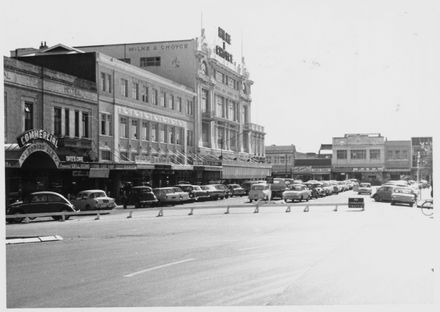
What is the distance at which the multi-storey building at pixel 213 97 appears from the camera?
5647cm

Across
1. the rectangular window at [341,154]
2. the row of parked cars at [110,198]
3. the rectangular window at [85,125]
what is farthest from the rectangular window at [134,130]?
the rectangular window at [341,154]

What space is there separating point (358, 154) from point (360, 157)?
1.90 feet

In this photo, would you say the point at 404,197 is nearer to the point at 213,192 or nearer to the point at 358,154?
the point at 213,192

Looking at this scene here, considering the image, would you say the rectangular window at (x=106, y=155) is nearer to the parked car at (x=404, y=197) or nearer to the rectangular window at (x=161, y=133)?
the rectangular window at (x=161, y=133)

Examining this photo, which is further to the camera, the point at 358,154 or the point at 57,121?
the point at 358,154

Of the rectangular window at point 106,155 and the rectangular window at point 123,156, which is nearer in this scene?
the rectangular window at point 106,155

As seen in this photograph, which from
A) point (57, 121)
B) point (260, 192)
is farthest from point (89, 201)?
point (260, 192)

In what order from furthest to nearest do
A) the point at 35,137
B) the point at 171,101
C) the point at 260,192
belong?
1. the point at 171,101
2. the point at 260,192
3. the point at 35,137

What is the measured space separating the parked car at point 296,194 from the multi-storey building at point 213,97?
43.6 ft

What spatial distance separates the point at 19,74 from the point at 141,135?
17155 mm

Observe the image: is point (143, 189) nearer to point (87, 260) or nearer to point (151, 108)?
point (151, 108)

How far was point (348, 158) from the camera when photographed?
306ft

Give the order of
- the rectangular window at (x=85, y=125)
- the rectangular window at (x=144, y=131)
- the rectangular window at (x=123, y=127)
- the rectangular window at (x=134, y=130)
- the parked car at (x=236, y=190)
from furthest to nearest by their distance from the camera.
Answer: the parked car at (x=236, y=190) < the rectangular window at (x=144, y=131) < the rectangular window at (x=134, y=130) < the rectangular window at (x=123, y=127) < the rectangular window at (x=85, y=125)

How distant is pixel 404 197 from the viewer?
124ft
